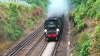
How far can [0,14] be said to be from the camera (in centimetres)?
3594

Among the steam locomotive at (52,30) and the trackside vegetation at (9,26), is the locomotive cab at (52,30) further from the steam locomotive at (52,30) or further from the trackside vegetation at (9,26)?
the trackside vegetation at (9,26)

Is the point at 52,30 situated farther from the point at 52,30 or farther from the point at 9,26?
the point at 9,26

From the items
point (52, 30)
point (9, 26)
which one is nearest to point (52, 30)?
point (52, 30)

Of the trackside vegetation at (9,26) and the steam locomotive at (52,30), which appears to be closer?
the trackside vegetation at (9,26)

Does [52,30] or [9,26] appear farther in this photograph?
[9,26]

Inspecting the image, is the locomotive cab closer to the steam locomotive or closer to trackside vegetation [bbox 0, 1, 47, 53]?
the steam locomotive

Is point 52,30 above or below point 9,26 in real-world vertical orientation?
below

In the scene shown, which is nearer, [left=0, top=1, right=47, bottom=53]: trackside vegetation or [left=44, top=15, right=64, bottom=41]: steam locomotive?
[left=0, top=1, right=47, bottom=53]: trackside vegetation

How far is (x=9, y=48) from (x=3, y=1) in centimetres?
1556

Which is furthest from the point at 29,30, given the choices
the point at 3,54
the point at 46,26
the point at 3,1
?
the point at 3,54

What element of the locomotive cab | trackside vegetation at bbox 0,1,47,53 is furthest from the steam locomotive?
trackside vegetation at bbox 0,1,47,53

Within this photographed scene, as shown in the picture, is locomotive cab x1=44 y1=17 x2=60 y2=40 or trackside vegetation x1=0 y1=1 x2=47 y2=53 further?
locomotive cab x1=44 y1=17 x2=60 y2=40

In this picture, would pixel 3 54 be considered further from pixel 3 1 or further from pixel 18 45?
pixel 3 1

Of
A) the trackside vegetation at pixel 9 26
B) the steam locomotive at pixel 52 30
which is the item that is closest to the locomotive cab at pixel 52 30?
the steam locomotive at pixel 52 30
